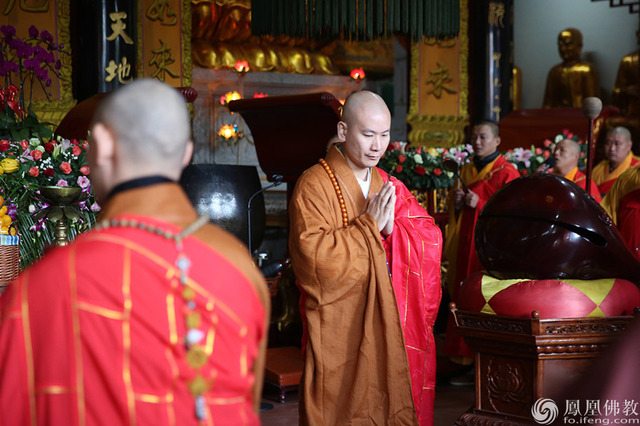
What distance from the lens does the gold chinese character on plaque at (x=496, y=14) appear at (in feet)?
27.9

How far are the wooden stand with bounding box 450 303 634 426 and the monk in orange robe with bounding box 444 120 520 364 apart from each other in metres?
1.68

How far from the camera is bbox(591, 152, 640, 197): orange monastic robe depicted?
17.9 feet

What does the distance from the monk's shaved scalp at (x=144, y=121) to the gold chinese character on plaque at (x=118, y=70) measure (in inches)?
221

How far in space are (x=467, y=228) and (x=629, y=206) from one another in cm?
93

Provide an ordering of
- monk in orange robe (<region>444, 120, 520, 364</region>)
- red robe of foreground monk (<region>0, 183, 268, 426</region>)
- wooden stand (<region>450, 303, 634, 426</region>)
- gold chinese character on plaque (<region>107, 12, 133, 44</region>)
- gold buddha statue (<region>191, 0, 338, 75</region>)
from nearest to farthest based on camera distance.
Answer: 1. red robe of foreground monk (<region>0, 183, 268, 426</region>)
2. wooden stand (<region>450, 303, 634, 426</region>)
3. monk in orange robe (<region>444, 120, 520, 364</region>)
4. gold chinese character on plaque (<region>107, 12, 133, 44</region>)
5. gold buddha statue (<region>191, 0, 338, 75</region>)

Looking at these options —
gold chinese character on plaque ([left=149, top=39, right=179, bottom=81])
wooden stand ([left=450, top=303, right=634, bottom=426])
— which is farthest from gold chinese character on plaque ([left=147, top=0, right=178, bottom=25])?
wooden stand ([left=450, top=303, right=634, bottom=426])

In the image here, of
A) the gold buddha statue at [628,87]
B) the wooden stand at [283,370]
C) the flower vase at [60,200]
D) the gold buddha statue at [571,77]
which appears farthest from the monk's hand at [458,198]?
the gold buddha statue at [571,77]

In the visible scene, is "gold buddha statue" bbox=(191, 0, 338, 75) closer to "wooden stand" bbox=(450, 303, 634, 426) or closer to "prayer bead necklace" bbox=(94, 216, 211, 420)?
"wooden stand" bbox=(450, 303, 634, 426)

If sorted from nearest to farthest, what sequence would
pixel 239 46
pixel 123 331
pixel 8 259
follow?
pixel 123 331 → pixel 8 259 → pixel 239 46

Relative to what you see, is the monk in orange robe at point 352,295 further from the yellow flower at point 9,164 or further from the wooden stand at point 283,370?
the wooden stand at point 283,370

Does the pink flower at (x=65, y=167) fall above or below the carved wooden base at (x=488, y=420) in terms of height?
above

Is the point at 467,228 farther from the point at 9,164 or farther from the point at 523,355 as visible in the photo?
the point at 9,164

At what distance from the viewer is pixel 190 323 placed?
110 centimetres

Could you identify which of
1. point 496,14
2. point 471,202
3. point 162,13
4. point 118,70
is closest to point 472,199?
point 471,202
